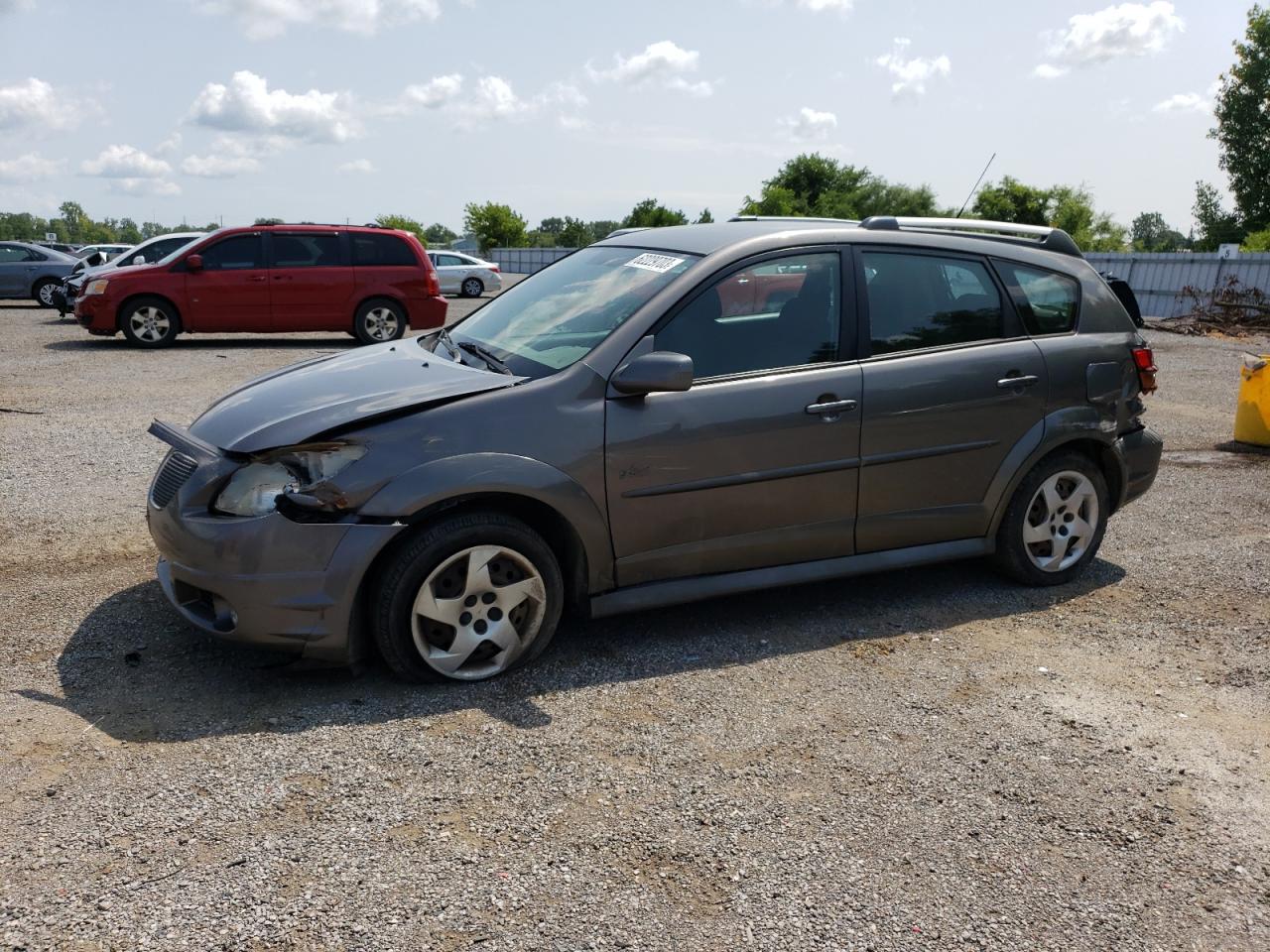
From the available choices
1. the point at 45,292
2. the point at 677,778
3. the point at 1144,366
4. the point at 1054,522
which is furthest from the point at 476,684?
the point at 45,292

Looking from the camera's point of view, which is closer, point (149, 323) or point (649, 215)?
point (149, 323)

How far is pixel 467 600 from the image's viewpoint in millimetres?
4117

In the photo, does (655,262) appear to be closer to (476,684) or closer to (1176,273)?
(476,684)

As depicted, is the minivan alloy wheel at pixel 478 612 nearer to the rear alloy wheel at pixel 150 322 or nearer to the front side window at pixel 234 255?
the front side window at pixel 234 255

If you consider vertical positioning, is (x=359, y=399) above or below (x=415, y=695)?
above

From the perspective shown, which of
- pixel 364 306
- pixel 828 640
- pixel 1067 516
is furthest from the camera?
pixel 364 306

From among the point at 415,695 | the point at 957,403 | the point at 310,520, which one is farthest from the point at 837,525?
the point at 310,520

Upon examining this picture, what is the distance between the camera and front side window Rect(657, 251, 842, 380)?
4.56 meters

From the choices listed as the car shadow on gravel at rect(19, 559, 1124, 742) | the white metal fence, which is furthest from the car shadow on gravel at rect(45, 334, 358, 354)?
the white metal fence

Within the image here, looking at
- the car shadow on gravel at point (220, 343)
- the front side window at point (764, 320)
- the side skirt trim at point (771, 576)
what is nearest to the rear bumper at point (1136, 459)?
the side skirt trim at point (771, 576)

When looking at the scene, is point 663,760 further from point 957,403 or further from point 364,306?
point 364,306

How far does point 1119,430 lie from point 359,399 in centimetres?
380

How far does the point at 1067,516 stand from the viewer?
5.53 meters

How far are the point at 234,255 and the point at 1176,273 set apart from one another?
2501 centimetres
